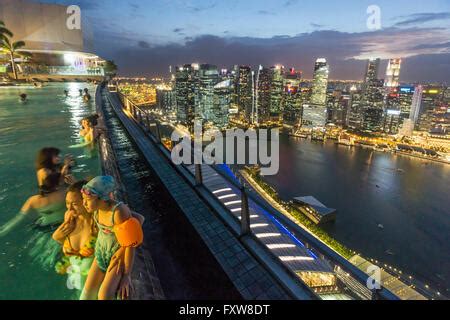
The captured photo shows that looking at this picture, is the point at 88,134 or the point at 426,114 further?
the point at 426,114

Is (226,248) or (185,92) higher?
(185,92)

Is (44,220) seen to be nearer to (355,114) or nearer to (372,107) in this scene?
(372,107)

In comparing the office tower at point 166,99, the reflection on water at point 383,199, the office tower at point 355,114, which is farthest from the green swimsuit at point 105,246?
the office tower at point 166,99

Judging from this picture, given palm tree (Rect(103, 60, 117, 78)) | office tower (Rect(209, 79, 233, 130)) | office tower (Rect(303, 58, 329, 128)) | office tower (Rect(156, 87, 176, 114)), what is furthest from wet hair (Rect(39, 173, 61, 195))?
office tower (Rect(156, 87, 176, 114))

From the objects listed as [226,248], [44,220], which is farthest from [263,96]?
[44,220]

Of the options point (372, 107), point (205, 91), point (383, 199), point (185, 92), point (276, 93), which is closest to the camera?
point (383, 199)
